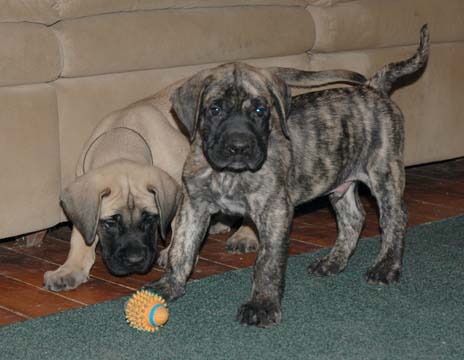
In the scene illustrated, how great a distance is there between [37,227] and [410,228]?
1.82m

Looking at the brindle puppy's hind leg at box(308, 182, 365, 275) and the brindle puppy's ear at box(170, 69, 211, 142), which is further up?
the brindle puppy's ear at box(170, 69, 211, 142)

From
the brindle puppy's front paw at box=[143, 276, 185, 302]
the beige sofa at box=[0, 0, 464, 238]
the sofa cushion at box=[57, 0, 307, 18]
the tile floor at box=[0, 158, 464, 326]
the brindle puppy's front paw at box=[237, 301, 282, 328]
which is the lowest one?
the tile floor at box=[0, 158, 464, 326]

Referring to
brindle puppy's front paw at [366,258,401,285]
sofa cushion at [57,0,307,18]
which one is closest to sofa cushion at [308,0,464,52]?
sofa cushion at [57,0,307,18]

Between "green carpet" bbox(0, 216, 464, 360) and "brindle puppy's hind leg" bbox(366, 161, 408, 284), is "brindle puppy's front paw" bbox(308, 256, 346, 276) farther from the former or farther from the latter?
"brindle puppy's hind leg" bbox(366, 161, 408, 284)

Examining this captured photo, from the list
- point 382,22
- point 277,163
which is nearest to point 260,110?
point 277,163

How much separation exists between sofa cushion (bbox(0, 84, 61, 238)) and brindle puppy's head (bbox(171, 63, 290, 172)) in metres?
0.84

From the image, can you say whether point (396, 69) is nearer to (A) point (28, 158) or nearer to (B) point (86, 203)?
(B) point (86, 203)

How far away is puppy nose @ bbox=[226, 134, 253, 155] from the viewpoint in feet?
11.3

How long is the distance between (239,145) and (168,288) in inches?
26.9

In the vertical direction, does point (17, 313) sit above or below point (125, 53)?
below

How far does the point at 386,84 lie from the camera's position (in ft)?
14.1

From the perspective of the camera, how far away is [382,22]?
545 cm

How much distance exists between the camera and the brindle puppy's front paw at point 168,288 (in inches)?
147

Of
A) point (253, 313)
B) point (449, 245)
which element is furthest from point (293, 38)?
point (253, 313)
